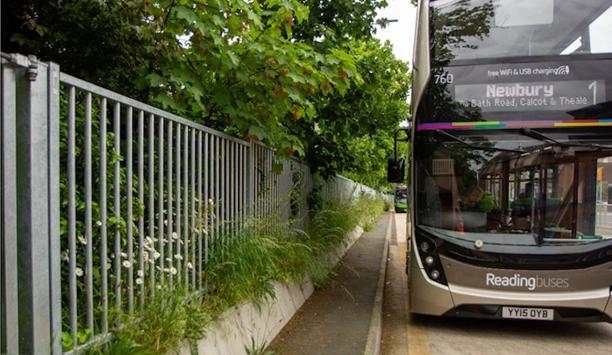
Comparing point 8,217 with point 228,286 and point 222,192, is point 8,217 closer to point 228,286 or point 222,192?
point 228,286

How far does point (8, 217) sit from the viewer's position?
212 centimetres

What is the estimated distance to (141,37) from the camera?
4.35m

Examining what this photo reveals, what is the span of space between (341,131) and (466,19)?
3.55m

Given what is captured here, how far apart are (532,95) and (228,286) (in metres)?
4.09

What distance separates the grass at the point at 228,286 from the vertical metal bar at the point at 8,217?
0.63 meters

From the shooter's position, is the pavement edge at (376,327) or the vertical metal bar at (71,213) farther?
the pavement edge at (376,327)

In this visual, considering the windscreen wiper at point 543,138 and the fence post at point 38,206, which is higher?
the windscreen wiper at point 543,138

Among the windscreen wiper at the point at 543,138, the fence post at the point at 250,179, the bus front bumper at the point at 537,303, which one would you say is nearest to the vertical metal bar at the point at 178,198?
the fence post at the point at 250,179

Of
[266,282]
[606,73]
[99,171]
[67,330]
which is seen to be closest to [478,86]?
[606,73]

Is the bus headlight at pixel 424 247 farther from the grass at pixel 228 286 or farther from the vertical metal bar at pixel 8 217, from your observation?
the vertical metal bar at pixel 8 217

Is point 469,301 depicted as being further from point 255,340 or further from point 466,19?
point 466,19

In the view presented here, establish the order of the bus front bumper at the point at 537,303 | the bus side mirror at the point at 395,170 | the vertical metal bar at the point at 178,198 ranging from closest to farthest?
the vertical metal bar at the point at 178,198 < the bus front bumper at the point at 537,303 < the bus side mirror at the point at 395,170

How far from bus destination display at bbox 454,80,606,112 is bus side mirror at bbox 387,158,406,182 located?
1.66 meters

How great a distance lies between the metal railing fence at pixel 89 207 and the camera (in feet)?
7.20
